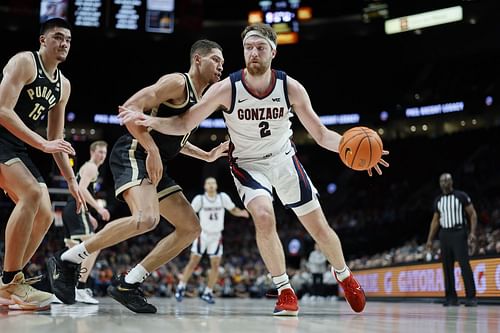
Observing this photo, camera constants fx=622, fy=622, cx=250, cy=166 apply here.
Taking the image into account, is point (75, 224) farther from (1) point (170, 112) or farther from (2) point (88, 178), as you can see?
(1) point (170, 112)

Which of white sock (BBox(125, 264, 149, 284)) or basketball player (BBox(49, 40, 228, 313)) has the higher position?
basketball player (BBox(49, 40, 228, 313))

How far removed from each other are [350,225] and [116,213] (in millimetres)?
8668

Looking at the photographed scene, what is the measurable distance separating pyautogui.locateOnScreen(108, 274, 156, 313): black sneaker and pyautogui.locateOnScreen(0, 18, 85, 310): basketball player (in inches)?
18.8

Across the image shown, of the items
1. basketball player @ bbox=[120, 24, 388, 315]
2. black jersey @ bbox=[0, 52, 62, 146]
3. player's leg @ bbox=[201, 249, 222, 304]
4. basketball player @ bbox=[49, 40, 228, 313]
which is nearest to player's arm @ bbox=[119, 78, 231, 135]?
basketball player @ bbox=[120, 24, 388, 315]

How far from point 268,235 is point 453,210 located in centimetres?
474

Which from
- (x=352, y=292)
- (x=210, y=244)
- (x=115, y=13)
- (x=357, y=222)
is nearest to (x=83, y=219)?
(x=210, y=244)

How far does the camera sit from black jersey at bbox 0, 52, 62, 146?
15.1 ft

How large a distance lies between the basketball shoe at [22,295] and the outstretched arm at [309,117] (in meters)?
2.26

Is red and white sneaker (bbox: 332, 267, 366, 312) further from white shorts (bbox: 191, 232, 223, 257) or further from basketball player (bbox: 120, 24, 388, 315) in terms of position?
white shorts (bbox: 191, 232, 223, 257)

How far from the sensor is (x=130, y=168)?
4680mm

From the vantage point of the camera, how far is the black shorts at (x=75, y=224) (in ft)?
25.4

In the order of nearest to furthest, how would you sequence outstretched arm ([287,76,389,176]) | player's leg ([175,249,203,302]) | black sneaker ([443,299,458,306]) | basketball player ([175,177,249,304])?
outstretched arm ([287,76,389,176]), black sneaker ([443,299,458,306]), player's leg ([175,249,203,302]), basketball player ([175,177,249,304])

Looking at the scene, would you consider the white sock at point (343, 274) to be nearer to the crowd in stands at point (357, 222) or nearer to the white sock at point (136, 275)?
the white sock at point (136, 275)

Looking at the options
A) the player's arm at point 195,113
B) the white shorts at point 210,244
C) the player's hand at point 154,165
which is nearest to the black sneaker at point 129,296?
the player's hand at point 154,165
